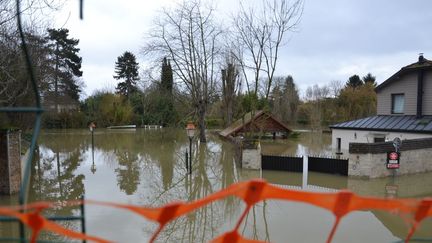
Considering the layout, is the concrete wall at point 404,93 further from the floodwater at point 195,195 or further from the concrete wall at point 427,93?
the floodwater at point 195,195

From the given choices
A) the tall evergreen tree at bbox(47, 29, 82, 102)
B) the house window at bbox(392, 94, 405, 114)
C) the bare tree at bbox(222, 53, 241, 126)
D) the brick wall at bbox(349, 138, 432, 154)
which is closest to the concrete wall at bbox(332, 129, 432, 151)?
the house window at bbox(392, 94, 405, 114)

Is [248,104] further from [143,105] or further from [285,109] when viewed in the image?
[143,105]

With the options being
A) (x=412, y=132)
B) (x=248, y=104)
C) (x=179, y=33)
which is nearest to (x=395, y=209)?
(x=412, y=132)

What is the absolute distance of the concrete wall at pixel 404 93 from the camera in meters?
18.8

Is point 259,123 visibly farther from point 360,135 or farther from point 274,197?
point 274,197

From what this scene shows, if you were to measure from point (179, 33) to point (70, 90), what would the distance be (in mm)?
26471

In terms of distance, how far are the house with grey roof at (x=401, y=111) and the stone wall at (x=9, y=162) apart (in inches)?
682

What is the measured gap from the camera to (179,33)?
28078 millimetres

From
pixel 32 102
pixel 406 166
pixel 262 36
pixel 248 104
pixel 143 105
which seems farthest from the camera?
pixel 143 105

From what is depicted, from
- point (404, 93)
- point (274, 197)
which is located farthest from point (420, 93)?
point (274, 197)

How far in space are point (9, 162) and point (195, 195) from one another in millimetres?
5811

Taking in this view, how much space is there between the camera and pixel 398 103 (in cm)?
2006

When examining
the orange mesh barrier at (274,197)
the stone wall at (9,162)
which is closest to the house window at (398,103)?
the stone wall at (9,162)

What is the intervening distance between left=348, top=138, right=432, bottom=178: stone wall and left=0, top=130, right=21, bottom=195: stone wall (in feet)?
38.6
